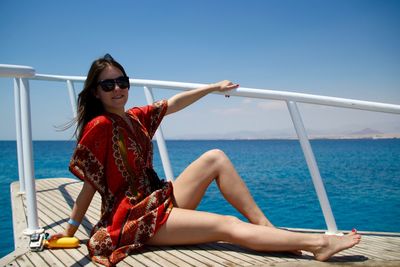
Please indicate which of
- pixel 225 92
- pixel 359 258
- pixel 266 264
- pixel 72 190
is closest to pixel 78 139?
pixel 225 92

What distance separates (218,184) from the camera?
209 centimetres

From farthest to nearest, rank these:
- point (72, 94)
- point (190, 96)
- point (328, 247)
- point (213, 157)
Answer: point (72, 94), point (190, 96), point (213, 157), point (328, 247)

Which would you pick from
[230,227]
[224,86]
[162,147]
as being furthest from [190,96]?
[230,227]

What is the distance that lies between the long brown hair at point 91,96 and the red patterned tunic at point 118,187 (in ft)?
0.44

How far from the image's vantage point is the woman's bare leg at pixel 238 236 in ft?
5.84

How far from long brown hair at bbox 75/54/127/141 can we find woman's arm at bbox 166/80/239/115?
0.49 metres

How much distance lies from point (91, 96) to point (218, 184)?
104cm

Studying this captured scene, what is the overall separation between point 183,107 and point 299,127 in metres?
0.91

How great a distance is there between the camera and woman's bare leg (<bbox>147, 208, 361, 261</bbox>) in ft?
5.84

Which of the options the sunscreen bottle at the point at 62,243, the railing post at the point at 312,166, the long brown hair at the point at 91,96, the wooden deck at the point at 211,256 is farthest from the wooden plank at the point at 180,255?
the railing post at the point at 312,166

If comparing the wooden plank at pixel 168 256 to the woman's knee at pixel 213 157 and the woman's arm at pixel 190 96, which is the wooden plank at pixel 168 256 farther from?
the woman's arm at pixel 190 96

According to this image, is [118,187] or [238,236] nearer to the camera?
[238,236]

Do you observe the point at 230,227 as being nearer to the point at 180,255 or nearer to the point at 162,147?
the point at 180,255

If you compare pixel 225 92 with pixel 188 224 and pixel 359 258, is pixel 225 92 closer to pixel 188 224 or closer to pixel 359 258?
pixel 188 224
